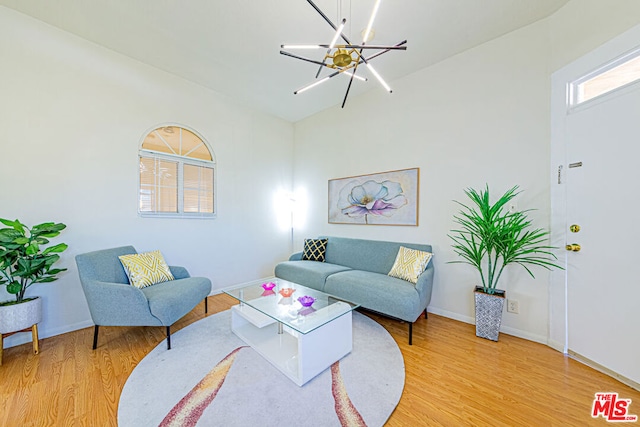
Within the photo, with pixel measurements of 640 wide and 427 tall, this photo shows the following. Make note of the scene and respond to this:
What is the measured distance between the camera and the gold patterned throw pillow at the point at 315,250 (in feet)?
12.4

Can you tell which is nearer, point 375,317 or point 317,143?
point 375,317

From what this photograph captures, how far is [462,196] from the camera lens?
8.91ft

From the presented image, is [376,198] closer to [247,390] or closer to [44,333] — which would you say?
[247,390]

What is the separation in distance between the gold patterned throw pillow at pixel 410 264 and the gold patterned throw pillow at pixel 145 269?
2613 mm

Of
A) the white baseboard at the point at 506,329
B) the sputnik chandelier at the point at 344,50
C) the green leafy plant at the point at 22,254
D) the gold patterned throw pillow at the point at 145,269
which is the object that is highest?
the sputnik chandelier at the point at 344,50

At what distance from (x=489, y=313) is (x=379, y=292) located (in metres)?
1.04

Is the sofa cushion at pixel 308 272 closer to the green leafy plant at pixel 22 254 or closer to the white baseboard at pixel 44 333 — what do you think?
the white baseboard at pixel 44 333

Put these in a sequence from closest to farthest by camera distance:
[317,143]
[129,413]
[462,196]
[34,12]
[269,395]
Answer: [129,413] → [269,395] → [34,12] → [462,196] → [317,143]

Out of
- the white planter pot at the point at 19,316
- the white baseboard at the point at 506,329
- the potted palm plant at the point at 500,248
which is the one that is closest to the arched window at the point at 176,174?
the white planter pot at the point at 19,316

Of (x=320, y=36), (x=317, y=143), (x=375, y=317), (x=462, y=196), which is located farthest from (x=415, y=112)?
(x=375, y=317)

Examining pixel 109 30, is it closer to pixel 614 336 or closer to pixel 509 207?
pixel 509 207

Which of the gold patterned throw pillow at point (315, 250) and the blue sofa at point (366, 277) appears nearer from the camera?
the blue sofa at point (366, 277)

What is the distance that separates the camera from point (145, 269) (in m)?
2.51

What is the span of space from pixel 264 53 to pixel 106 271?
9.35 ft
